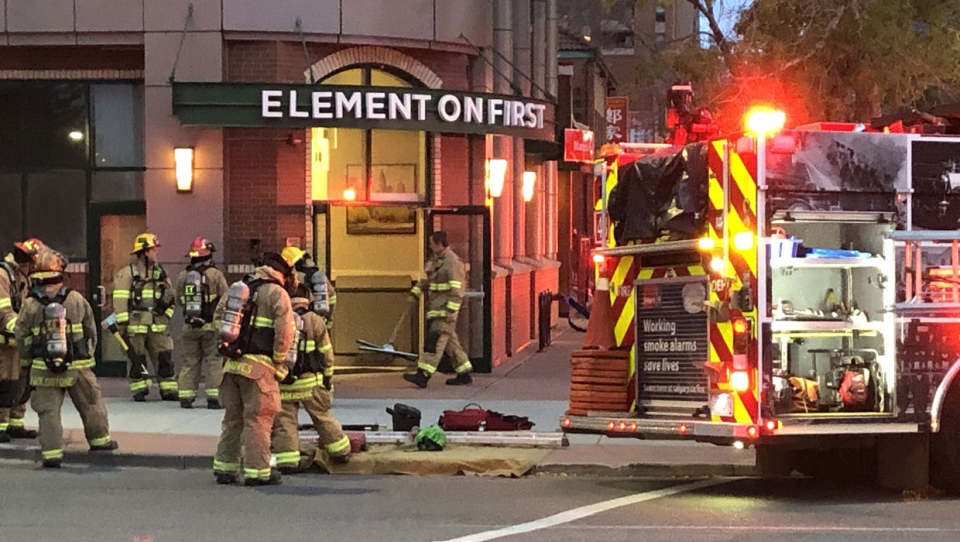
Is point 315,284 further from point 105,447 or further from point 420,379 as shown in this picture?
point 420,379

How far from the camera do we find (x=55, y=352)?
12094 mm

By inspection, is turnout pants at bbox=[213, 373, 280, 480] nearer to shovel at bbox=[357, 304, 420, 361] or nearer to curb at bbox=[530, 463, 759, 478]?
curb at bbox=[530, 463, 759, 478]

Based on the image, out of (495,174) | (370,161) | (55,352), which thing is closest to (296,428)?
(55,352)

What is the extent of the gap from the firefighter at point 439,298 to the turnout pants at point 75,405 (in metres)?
5.32

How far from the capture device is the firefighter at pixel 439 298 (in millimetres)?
17250

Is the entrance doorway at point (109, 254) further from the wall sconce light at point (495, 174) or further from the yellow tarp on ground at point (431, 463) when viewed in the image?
the yellow tarp on ground at point (431, 463)

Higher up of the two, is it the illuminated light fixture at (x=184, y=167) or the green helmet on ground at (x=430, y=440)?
the illuminated light fixture at (x=184, y=167)

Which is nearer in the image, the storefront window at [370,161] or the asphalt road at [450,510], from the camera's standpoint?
the asphalt road at [450,510]

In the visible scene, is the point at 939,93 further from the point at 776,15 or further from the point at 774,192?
the point at 774,192

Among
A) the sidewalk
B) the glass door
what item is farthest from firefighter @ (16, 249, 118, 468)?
the glass door

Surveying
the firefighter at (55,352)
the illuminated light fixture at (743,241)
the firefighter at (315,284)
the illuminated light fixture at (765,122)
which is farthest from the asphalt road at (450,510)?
the illuminated light fixture at (765,122)

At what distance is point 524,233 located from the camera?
2542 centimetres

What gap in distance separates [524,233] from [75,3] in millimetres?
9504

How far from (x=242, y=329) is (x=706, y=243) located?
3377 mm
